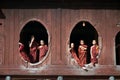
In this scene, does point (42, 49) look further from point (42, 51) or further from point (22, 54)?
point (22, 54)

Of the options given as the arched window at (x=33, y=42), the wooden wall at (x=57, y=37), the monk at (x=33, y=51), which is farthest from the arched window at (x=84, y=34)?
the monk at (x=33, y=51)

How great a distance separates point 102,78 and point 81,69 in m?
0.55

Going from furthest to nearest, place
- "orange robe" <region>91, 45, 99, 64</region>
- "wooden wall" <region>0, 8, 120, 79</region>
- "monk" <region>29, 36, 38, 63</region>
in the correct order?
"monk" <region>29, 36, 38, 63</region>, "orange robe" <region>91, 45, 99, 64</region>, "wooden wall" <region>0, 8, 120, 79</region>

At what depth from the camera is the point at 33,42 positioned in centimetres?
1378

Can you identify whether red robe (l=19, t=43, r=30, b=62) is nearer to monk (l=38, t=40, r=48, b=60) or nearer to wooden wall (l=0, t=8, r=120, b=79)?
wooden wall (l=0, t=8, r=120, b=79)

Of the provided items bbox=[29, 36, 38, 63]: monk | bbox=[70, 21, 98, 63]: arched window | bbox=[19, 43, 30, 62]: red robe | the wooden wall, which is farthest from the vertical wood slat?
bbox=[29, 36, 38, 63]: monk

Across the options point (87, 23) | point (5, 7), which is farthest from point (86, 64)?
point (5, 7)

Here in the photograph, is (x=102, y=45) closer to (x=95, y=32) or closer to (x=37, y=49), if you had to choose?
(x=95, y=32)

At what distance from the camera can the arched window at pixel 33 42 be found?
13594 mm

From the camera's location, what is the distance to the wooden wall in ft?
44.0

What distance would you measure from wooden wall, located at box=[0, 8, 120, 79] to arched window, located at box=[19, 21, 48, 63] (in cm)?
15

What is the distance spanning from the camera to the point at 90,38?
14.5m

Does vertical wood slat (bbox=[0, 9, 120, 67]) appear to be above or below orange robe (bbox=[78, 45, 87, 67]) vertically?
above

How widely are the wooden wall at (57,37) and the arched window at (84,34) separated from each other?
228mm
